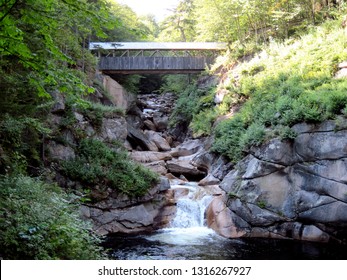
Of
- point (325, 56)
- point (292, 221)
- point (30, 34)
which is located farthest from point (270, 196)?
point (30, 34)

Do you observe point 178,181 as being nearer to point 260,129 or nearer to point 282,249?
point 260,129

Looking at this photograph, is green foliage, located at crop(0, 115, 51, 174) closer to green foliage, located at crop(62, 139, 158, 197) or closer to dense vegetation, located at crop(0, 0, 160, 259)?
dense vegetation, located at crop(0, 0, 160, 259)

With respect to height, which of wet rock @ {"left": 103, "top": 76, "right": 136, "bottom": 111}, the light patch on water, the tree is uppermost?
the tree

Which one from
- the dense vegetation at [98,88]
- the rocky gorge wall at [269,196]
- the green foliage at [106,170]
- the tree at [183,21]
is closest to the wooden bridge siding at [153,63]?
the dense vegetation at [98,88]

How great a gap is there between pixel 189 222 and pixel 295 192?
4.05 metres

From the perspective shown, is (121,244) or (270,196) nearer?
(121,244)

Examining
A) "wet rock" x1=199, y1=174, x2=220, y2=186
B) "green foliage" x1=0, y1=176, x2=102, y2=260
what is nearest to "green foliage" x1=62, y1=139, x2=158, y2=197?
"wet rock" x1=199, y1=174, x2=220, y2=186

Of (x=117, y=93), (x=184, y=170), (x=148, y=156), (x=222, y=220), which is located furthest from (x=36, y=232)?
(x=117, y=93)

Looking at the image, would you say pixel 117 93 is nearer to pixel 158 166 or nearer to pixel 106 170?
pixel 158 166

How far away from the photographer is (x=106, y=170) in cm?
1199

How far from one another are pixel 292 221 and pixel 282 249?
1.38 m

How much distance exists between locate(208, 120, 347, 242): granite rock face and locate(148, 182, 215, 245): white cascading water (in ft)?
1.90

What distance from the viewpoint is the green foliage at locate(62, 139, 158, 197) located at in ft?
36.7

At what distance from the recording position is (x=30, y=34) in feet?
24.0
